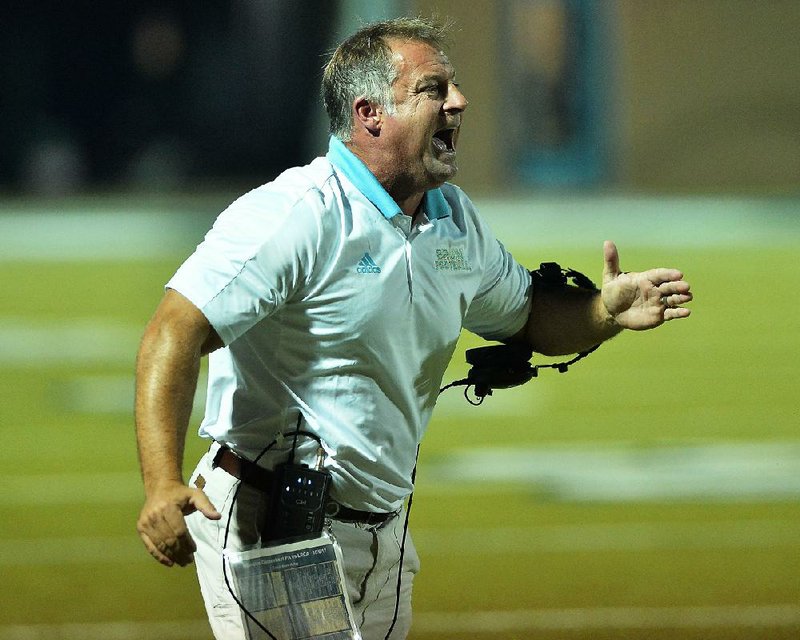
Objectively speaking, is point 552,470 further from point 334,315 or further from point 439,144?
point 334,315

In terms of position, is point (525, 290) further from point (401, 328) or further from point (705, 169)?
point (705, 169)

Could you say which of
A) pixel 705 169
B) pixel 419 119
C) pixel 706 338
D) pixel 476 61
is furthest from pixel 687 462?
pixel 419 119

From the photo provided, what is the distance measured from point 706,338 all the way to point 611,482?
1184mm

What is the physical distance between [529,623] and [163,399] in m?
2.77

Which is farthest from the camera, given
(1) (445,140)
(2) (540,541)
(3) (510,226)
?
(3) (510,226)

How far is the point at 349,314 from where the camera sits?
7.66 feet

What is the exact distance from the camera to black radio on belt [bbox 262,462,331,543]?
7.62 ft

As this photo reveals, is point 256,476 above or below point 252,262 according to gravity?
below

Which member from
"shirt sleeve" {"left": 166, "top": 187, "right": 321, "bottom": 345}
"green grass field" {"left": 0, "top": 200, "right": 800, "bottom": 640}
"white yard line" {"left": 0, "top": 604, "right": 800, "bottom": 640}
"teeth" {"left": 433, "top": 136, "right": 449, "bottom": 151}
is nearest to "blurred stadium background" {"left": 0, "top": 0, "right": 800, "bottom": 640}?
"green grass field" {"left": 0, "top": 200, "right": 800, "bottom": 640}

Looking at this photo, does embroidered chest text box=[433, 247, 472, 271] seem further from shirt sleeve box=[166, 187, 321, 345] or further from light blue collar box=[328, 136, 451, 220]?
shirt sleeve box=[166, 187, 321, 345]

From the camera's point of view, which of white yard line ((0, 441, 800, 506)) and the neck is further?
white yard line ((0, 441, 800, 506))

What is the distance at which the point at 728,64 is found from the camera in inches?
277

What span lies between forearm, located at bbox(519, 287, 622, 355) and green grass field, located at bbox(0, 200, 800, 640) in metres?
1.89

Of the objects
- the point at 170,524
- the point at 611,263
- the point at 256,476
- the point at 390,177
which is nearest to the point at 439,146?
the point at 390,177
